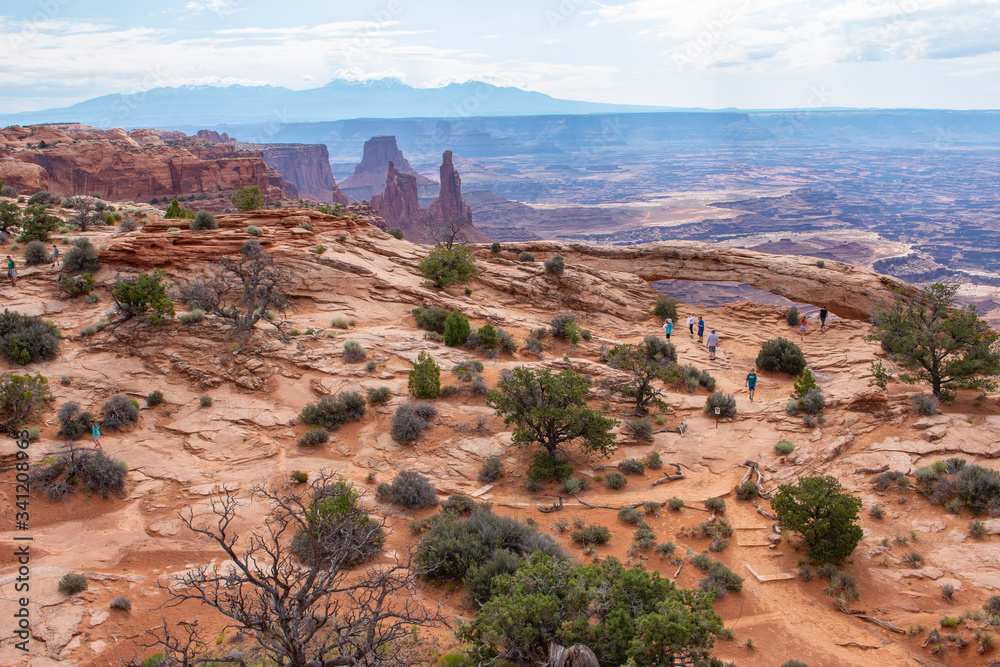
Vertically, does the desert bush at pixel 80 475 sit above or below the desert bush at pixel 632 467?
above

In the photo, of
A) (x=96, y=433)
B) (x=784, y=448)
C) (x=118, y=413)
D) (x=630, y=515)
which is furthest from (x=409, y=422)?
(x=784, y=448)

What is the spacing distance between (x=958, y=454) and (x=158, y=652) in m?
17.6

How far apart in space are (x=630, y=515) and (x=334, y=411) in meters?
8.94

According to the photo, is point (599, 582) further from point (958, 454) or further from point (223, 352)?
point (223, 352)

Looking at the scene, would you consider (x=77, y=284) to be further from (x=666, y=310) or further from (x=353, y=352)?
(x=666, y=310)

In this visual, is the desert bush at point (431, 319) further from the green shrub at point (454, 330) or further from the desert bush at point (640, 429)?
the desert bush at point (640, 429)

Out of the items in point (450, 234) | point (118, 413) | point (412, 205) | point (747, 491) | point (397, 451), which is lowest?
point (747, 491)

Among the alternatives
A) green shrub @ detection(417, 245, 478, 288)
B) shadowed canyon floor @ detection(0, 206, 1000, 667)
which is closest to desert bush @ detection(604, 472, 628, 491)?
shadowed canyon floor @ detection(0, 206, 1000, 667)

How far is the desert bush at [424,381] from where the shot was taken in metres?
16.6

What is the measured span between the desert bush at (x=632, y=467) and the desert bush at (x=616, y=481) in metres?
0.55

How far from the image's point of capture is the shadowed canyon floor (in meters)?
9.03

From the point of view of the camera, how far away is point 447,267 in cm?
2714

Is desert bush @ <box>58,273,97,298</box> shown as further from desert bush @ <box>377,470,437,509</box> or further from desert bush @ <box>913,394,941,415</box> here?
desert bush @ <box>913,394,941,415</box>

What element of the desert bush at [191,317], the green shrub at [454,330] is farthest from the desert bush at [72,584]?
the green shrub at [454,330]
